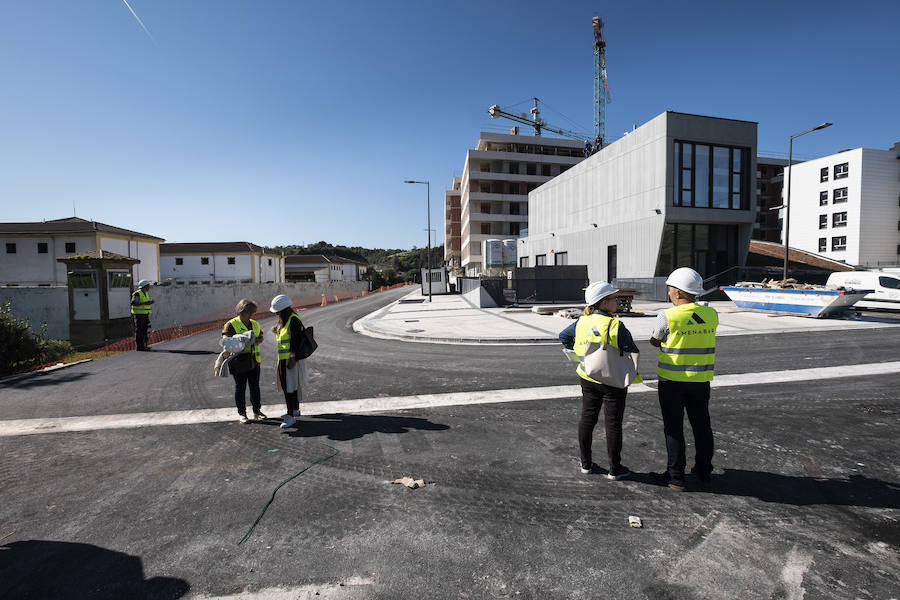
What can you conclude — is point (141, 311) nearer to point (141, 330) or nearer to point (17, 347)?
point (141, 330)

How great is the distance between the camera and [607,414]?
11.9 feet

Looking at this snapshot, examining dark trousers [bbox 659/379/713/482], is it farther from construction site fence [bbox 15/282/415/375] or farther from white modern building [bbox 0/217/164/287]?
white modern building [bbox 0/217/164/287]

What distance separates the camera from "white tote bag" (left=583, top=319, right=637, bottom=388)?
3490mm

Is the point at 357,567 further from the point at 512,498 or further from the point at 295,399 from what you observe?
the point at 295,399

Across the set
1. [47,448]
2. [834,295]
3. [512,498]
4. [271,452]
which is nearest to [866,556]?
[512,498]

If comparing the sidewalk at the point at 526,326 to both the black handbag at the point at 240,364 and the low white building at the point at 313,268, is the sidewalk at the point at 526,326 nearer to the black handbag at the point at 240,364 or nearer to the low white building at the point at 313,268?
the black handbag at the point at 240,364

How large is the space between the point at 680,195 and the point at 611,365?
86.1ft

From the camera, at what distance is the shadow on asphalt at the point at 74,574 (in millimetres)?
2523

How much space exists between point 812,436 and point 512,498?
3871mm

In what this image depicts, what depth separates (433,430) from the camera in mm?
5176

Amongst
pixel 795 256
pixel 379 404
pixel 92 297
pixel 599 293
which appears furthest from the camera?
pixel 795 256

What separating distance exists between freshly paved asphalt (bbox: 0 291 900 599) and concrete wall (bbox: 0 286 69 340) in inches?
586

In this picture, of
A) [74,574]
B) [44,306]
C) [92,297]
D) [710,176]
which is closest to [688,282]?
[74,574]

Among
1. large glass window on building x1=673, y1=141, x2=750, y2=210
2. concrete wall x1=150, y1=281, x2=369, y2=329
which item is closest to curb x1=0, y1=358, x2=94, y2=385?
concrete wall x1=150, y1=281, x2=369, y2=329
